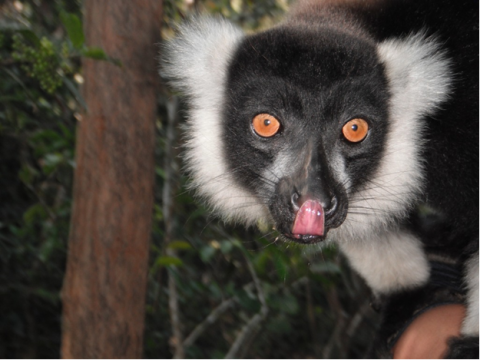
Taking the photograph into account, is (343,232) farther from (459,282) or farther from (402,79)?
(402,79)

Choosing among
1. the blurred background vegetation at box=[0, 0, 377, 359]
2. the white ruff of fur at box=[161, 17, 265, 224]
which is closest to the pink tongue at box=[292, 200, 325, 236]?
the white ruff of fur at box=[161, 17, 265, 224]

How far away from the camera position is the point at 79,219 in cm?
209

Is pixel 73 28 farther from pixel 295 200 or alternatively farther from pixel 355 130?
pixel 355 130

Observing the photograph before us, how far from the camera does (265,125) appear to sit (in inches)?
75.9

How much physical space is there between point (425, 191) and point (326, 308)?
2.77 m

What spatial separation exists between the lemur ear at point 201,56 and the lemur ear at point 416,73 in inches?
26.8

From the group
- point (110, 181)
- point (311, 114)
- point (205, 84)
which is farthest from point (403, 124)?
point (110, 181)

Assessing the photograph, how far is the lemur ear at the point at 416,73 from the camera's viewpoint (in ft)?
6.09

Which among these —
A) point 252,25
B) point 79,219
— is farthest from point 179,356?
point 252,25

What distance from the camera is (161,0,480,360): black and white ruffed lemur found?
1.81m

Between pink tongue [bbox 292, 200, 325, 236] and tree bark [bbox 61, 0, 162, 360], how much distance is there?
84 centimetres

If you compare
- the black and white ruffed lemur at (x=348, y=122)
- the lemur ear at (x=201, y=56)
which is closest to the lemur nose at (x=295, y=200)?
the black and white ruffed lemur at (x=348, y=122)

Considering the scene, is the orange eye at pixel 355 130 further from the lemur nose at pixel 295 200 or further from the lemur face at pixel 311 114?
the lemur nose at pixel 295 200

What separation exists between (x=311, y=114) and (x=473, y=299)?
3.09ft
